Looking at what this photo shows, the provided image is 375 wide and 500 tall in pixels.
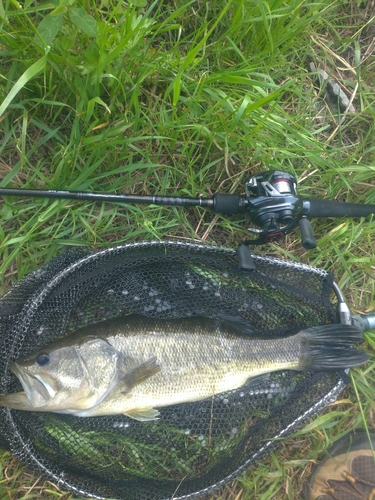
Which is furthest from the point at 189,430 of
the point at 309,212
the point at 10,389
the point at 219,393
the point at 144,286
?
the point at 309,212

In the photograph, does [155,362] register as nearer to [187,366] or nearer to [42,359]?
[187,366]

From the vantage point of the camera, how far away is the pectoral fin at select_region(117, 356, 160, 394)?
2.02 metres

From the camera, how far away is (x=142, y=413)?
2084 mm

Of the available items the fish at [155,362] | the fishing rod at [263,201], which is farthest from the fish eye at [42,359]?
the fishing rod at [263,201]

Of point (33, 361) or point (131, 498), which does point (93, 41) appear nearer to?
point (33, 361)

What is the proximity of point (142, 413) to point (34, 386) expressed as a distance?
1.76ft

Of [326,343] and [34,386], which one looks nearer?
[34,386]

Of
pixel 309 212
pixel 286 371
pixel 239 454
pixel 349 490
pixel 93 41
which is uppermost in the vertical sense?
pixel 93 41

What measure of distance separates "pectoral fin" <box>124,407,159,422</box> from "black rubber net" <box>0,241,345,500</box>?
141mm

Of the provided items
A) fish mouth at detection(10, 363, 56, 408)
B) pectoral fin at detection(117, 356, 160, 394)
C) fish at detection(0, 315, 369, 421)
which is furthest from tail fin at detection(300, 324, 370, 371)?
fish mouth at detection(10, 363, 56, 408)

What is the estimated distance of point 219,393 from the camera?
2.19 m

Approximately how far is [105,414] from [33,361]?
45 centimetres

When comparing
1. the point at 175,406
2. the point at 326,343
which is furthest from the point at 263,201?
the point at 175,406

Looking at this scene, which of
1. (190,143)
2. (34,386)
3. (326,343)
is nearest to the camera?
(34,386)
